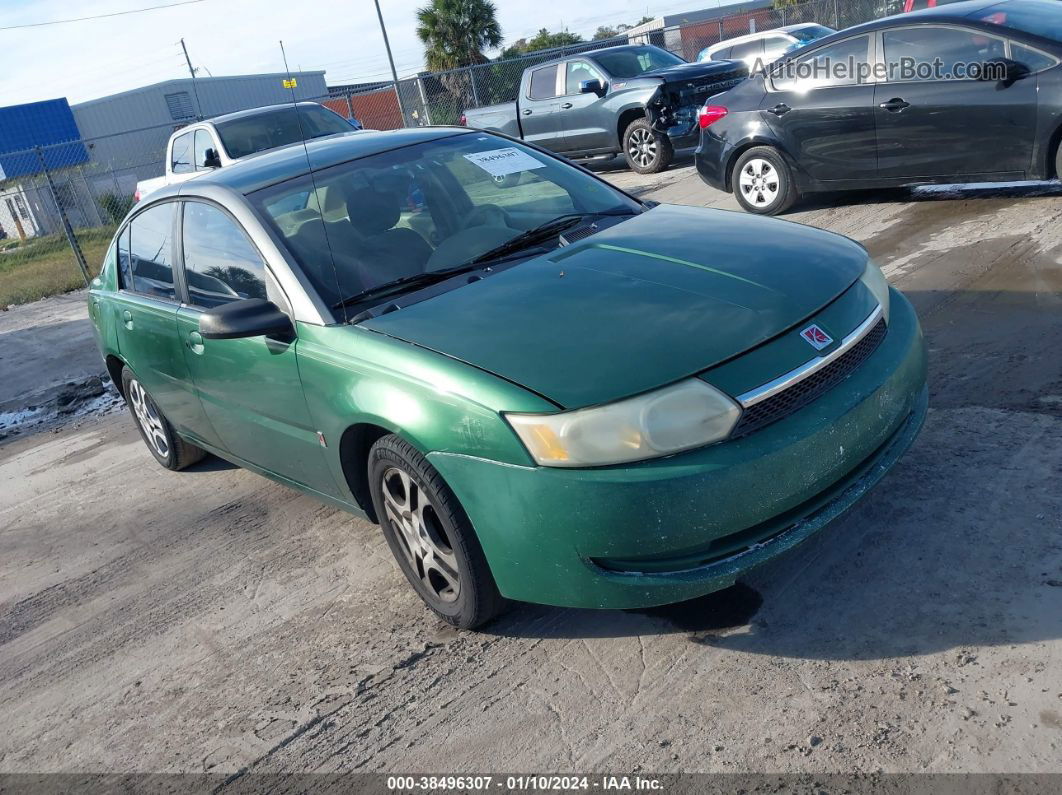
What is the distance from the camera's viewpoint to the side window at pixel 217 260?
153 inches

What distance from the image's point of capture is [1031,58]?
6.89 metres

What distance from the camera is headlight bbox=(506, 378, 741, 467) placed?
2.71 meters

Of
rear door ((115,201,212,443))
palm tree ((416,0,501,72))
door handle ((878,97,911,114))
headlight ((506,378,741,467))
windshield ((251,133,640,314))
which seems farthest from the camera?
palm tree ((416,0,501,72))

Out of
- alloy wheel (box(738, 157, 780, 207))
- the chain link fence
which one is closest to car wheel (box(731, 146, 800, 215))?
alloy wheel (box(738, 157, 780, 207))

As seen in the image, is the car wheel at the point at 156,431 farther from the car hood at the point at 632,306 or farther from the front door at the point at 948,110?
the front door at the point at 948,110

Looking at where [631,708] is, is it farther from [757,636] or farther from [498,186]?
[498,186]

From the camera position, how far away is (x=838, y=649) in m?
2.85

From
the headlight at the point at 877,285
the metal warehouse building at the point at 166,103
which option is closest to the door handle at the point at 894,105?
the headlight at the point at 877,285

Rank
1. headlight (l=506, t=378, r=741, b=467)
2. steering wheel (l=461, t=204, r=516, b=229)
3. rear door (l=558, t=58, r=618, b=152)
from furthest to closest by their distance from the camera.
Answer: rear door (l=558, t=58, r=618, b=152)
steering wheel (l=461, t=204, r=516, b=229)
headlight (l=506, t=378, r=741, b=467)

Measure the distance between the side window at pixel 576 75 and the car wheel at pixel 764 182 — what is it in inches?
248

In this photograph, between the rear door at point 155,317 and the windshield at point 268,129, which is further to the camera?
the windshield at point 268,129

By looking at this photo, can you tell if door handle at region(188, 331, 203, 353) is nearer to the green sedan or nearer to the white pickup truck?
the green sedan

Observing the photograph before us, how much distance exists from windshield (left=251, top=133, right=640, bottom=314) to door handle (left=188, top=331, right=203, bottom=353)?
74cm

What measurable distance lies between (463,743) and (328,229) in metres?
2.11
